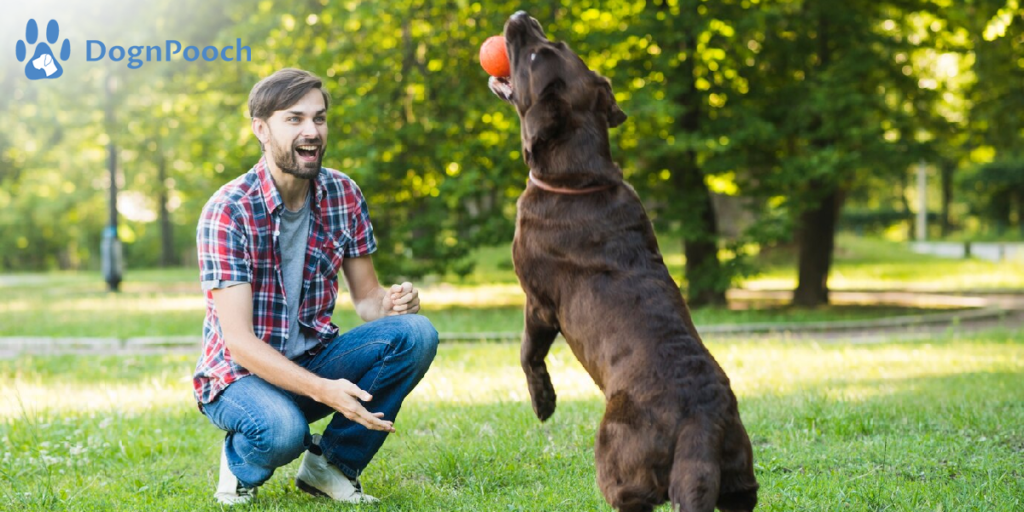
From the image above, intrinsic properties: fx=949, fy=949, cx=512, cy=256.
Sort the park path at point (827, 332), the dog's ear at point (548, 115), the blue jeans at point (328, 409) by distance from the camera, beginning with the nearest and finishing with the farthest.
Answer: the dog's ear at point (548, 115)
the blue jeans at point (328, 409)
the park path at point (827, 332)

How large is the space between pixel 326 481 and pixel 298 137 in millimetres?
1541

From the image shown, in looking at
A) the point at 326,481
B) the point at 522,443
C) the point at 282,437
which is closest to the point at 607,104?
the point at 282,437

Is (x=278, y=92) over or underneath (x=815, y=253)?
over

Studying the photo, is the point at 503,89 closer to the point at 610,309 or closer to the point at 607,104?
the point at 607,104

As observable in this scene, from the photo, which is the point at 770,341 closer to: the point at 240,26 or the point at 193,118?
the point at 240,26

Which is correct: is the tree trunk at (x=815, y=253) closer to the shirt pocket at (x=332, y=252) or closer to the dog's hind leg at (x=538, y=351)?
the shirt pocket at (x=332, y=252)

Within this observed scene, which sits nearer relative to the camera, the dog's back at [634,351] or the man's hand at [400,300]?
the dog's back at [634,351]

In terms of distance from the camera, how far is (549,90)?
3486mm

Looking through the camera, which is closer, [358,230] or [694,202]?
[358,230]

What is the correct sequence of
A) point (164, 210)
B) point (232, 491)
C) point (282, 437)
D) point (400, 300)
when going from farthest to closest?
point (164, 210) → point (400, 300) → point (232, 491) → point (282, 437)

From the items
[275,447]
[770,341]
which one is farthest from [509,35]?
[770,341]

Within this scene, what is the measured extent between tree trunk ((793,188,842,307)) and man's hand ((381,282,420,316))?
11522 mm

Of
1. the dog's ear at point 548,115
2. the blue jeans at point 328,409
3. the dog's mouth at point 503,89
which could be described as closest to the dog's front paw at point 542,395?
the blue jeans at point 328,409

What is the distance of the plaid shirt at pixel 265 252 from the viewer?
Answer: 395 cm
